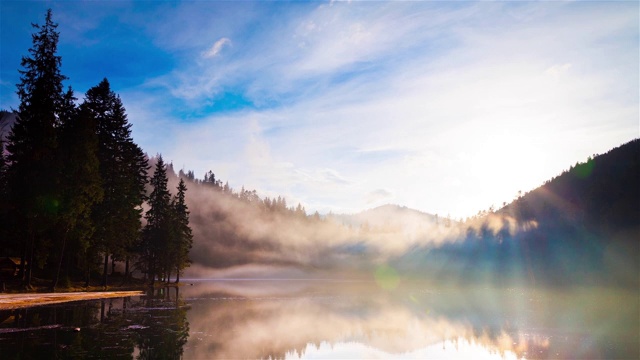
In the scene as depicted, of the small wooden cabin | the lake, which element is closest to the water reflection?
the lake

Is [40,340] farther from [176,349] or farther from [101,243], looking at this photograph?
[101,243]

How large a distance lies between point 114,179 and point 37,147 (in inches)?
630

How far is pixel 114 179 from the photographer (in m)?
62.6

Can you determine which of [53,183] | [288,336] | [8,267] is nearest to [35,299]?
[53,183]

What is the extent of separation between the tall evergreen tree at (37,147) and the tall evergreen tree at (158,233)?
35303 millimetres

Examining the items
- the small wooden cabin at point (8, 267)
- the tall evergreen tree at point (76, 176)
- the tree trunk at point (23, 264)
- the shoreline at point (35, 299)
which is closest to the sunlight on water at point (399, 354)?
the shoreline at point (35, 299)

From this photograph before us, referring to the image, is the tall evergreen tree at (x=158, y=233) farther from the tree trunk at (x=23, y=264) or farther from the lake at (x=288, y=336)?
the lake at (x=288, y=336)

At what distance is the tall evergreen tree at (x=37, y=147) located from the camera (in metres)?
46.5

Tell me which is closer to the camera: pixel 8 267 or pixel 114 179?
pixel 8 267

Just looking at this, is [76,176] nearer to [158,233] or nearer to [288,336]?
[288,336]

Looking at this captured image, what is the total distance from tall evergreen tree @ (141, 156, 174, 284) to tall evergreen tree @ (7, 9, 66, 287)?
35303 mm

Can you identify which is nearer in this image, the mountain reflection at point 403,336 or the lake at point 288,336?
the lake at point 288,336

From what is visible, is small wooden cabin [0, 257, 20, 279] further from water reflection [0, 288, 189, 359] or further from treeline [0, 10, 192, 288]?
water reflection [0, 288, 189, 359]

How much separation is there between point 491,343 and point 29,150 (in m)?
48.8
